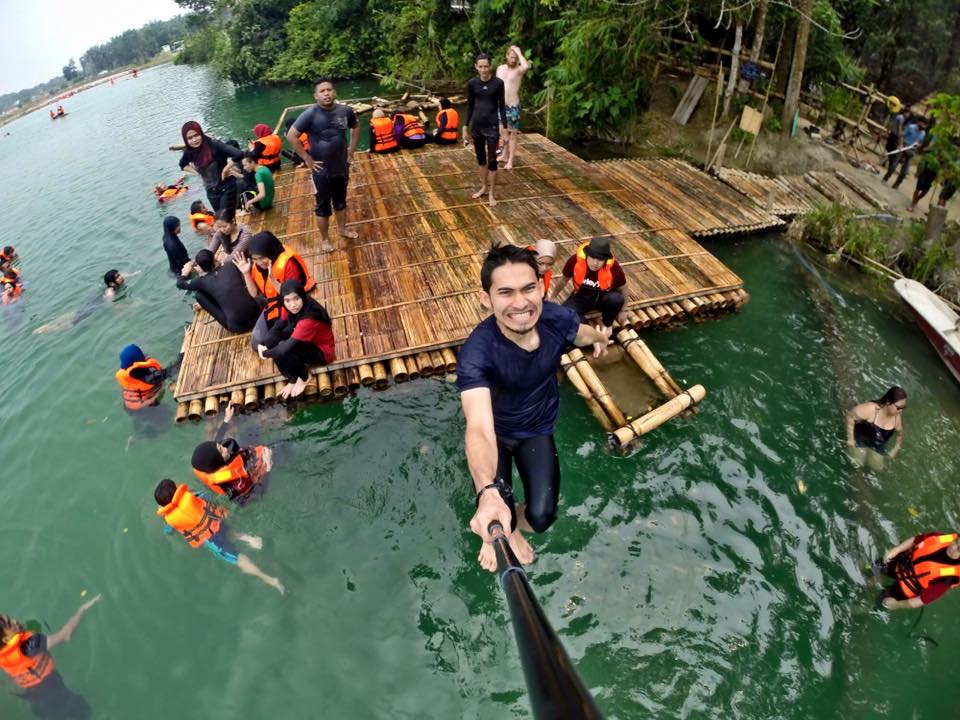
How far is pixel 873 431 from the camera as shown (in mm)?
5648

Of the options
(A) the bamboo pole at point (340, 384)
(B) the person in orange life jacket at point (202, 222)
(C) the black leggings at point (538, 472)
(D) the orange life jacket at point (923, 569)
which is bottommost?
(D) the orange life jacket at point (923, 569)

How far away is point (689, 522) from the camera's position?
16.8ft

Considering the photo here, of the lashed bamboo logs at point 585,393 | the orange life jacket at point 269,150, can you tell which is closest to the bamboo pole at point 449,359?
the lashed bamboo logs at point 585,393

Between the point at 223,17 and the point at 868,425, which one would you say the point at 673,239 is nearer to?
the point at 868,425

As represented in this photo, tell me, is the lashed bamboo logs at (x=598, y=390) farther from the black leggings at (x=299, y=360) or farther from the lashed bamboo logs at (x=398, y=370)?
the black leggings at (x=299, y=360)

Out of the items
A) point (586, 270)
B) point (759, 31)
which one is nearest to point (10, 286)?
point (586, 270)

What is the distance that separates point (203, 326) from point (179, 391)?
1.38m

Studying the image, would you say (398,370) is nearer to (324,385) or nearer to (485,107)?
(324,385)

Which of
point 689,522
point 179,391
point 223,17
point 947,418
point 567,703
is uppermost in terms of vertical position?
point 223,17

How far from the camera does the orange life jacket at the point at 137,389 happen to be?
6816 millimetres

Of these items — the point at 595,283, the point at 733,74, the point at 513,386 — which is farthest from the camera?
the point at 733,74

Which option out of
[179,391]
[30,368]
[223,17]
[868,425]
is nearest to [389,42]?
[30,368]

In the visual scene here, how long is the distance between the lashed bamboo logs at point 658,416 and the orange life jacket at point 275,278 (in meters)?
4.16

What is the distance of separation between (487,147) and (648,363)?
498 cm
